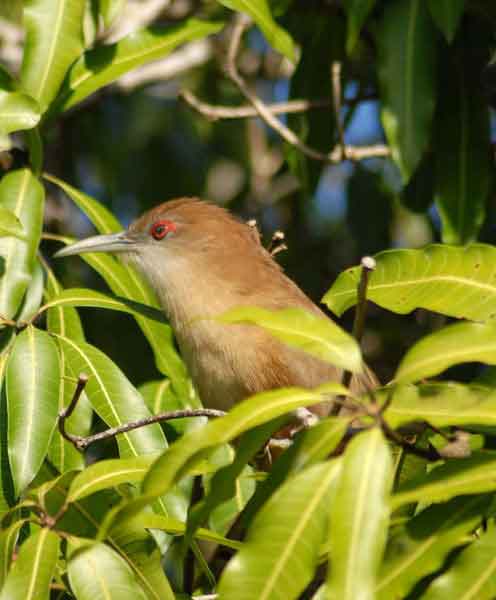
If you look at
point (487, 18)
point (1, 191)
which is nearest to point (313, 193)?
point (487, 18)

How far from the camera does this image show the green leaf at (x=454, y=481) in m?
2.19

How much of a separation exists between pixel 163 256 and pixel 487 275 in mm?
2116

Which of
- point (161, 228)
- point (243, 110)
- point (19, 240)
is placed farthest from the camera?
point (243, 110)

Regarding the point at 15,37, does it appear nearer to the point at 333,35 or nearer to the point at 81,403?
the point at 333,35

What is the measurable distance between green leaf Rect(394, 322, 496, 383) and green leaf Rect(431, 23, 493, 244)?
2318 mm

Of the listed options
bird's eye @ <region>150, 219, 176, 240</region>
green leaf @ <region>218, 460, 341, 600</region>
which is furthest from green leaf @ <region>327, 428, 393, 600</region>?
bird's eye @ <region>150, 219, 176, 240</region>

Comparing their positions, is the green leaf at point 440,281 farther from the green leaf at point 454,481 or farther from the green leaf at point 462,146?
the green leaf at point 462,146

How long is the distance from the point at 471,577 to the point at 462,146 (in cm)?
281

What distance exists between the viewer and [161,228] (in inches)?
189

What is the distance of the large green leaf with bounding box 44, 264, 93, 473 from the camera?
11.0ft

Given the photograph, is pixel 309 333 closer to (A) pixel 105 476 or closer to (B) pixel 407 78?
(A) pixel 105 476

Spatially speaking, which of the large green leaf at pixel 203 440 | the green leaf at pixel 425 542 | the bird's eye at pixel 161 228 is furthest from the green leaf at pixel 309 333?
the bird's eye at pixel 161 228

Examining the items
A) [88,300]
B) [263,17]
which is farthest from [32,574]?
[263,17]

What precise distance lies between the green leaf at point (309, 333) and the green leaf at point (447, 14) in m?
2.11
